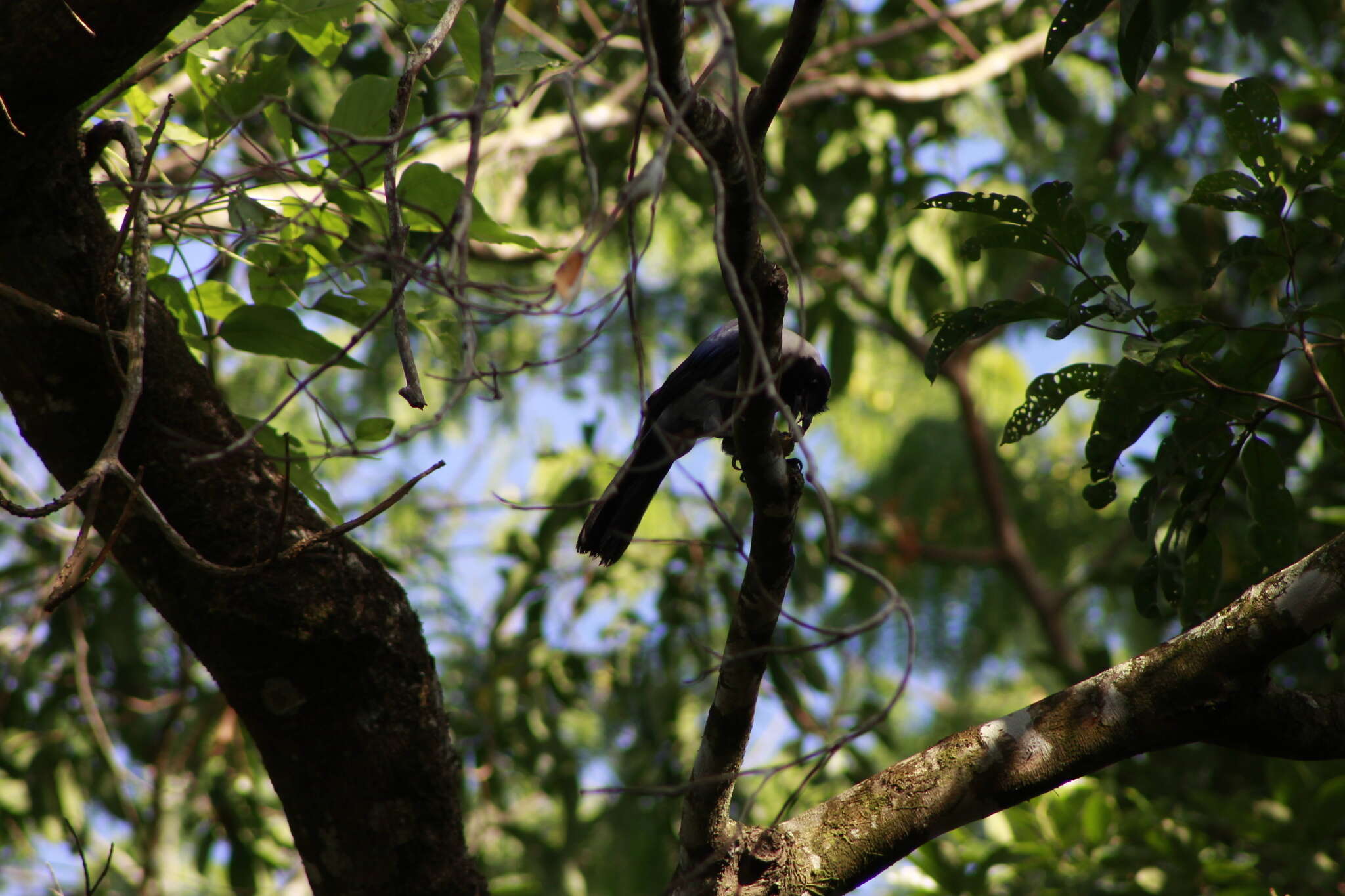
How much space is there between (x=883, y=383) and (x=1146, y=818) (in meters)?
4.92

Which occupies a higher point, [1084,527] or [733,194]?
[1084,527]

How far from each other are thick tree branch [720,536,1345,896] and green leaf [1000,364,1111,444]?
48cm

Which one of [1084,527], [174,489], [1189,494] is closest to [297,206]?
[174,489]

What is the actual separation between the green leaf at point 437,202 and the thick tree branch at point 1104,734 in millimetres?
1224

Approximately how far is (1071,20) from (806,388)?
6.56 ft

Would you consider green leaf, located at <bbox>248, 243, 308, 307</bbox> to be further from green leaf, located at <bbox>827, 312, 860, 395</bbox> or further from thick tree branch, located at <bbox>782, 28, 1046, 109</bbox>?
thick tree branch, located at <bbox>782, 28, 1046, 109</bbox>

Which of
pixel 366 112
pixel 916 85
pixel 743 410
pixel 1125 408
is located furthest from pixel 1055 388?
pixel 916 85

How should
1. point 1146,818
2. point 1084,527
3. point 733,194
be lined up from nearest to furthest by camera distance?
point 733,194
point 1146,818
point 1084,527

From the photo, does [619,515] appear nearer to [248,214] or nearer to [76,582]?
[248,214]

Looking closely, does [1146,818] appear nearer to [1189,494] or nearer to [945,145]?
[1189,494]

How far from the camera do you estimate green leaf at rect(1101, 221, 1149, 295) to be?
1.99 meters

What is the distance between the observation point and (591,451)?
4766 millimetres

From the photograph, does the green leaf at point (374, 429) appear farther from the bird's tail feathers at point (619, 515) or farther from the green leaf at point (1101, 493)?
the green leaf at point (1101, 493)

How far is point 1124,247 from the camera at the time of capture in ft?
6.57
